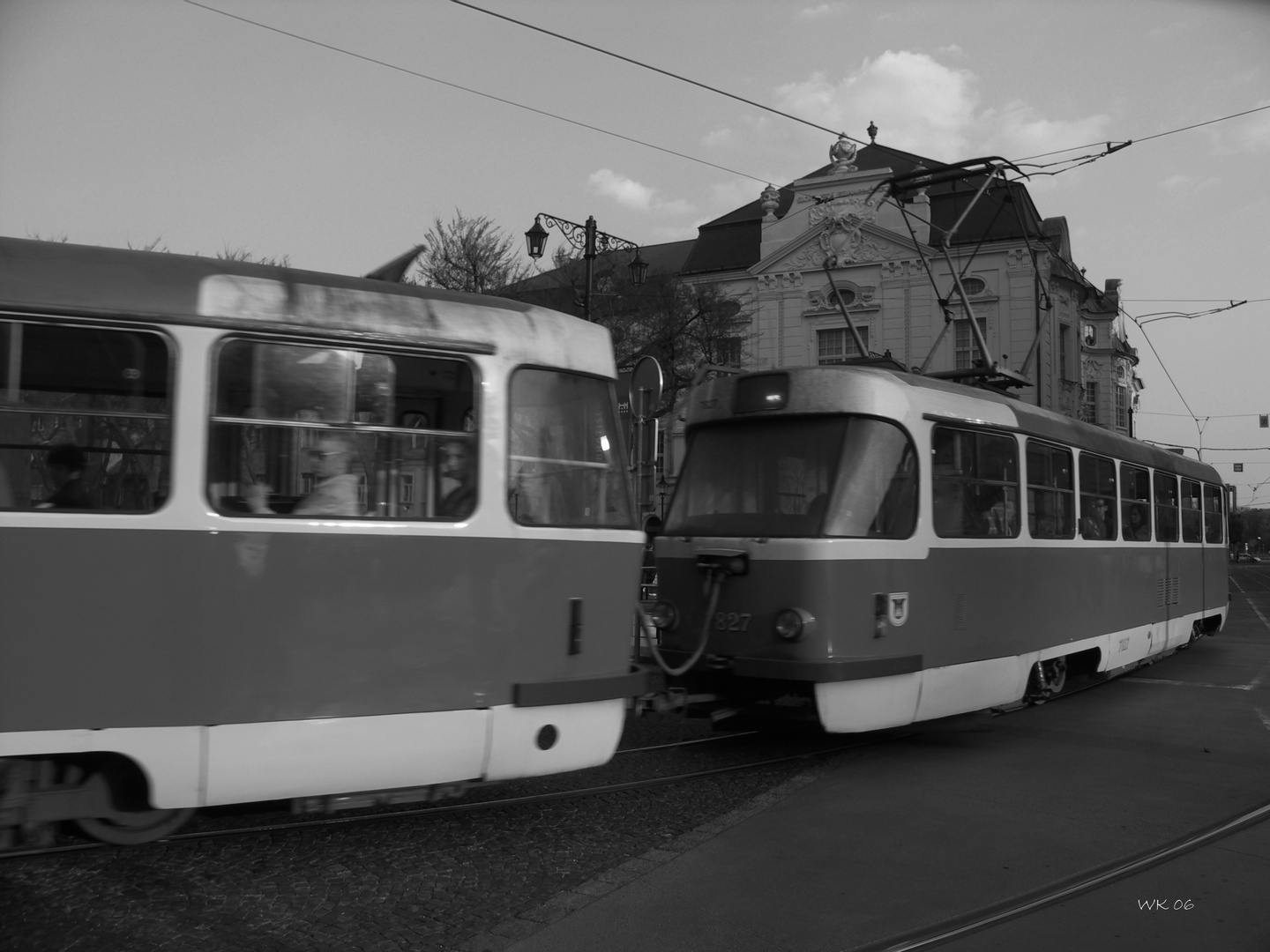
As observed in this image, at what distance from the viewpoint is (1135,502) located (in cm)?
1211

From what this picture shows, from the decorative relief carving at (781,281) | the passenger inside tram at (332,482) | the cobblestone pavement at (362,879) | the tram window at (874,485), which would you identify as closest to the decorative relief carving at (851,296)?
the decorative relief carving at (781,281)

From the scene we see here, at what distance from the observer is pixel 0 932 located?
14.5 ft

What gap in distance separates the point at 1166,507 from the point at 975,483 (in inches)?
249

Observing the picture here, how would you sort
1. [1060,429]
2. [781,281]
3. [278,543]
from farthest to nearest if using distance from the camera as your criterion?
[781,281] < [1060,429] < [278,543]

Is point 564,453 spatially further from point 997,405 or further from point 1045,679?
A: point 1045,679

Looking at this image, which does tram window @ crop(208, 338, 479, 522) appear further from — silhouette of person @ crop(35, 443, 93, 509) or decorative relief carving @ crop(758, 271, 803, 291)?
decorative relief carving @ crop(758, 271, 803, 291)

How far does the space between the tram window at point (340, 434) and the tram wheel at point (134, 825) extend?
132 cm

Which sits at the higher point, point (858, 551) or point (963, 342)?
point (963, 342)

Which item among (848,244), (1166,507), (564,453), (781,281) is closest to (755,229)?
(781,281)

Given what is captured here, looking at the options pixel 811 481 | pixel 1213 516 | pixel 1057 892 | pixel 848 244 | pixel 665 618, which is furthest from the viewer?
pixel 848 244

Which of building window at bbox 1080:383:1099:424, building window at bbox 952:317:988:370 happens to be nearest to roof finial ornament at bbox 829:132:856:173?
building window at bbox 952:317:988:370

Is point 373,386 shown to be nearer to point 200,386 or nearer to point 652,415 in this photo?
point 200,386

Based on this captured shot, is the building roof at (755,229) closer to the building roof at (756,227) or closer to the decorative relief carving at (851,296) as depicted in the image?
the building roof at (756,227)

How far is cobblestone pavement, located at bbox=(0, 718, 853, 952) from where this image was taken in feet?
14.8
